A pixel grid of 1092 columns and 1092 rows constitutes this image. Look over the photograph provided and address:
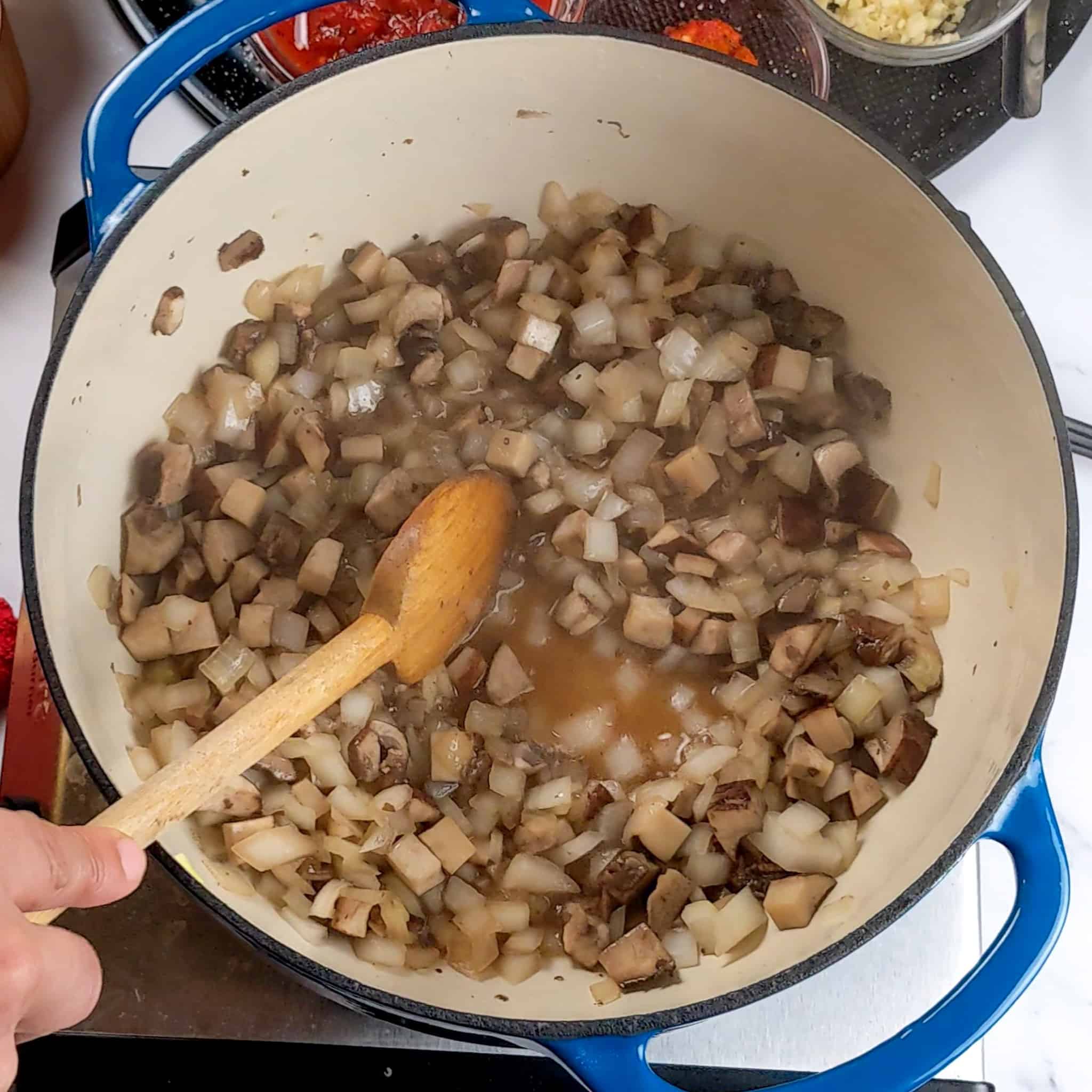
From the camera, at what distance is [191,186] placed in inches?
34.6

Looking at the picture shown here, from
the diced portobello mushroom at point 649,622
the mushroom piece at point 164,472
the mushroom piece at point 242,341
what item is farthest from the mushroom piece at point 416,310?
the diced portobello mushroom at point 649,622

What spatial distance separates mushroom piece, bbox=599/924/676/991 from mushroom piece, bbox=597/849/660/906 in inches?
2.6

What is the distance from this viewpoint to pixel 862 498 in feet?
3.61

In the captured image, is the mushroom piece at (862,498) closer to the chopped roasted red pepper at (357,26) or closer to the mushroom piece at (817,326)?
the mushroom piece at (817,326)

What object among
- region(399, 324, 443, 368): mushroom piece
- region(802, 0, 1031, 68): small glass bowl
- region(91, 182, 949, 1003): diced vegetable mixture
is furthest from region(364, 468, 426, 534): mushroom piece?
region(802, 0, 1031, 68): small glass bowl

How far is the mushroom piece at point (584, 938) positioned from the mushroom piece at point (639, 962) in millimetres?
26

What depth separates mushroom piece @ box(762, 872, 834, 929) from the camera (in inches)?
35.1

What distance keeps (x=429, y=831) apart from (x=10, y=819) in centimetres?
46

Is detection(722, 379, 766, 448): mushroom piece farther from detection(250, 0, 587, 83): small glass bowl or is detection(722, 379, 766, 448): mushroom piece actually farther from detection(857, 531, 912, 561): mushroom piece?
detection(250, 0, 587, 83): small glass bowl

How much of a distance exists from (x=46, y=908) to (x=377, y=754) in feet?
1.38

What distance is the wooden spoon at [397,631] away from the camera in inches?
29.8

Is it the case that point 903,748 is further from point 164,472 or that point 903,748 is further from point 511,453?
point 164,472

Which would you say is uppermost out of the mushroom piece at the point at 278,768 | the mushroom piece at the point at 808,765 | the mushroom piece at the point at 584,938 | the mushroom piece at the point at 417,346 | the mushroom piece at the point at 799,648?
the mushroom piece at the point at 417,346

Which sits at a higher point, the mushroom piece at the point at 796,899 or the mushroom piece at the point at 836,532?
the mushroom piece at the point at 836,532
